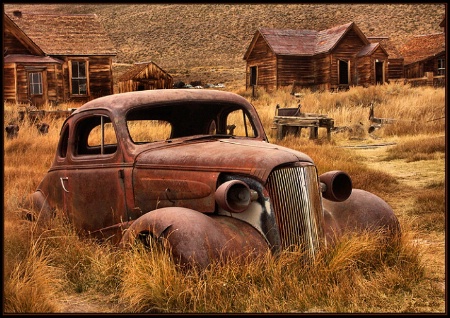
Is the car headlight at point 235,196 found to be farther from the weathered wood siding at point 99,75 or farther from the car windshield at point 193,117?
the weathered wood siding at point 99,75

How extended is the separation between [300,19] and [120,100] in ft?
223

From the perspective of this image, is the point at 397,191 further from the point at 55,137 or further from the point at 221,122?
the point at 55,137

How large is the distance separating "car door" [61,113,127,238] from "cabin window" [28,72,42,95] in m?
23.4

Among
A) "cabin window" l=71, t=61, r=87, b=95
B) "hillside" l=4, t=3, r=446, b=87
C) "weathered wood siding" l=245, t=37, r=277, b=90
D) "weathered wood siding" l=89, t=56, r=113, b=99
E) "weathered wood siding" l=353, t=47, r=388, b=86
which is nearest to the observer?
"weathered wood siding" l=89, t=56, r=113, b=99

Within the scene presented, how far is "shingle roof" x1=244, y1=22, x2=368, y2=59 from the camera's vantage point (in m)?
36.3

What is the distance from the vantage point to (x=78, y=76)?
29.8 meters

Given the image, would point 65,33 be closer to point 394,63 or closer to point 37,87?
point 37,87

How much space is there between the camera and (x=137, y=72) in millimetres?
31875

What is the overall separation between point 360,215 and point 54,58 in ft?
83.4

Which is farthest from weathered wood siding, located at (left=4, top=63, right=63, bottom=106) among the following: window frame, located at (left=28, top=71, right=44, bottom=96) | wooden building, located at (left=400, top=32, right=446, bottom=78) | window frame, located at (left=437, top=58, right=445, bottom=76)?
window frame, located at (left=437, top=58, right=445, bottom=76)

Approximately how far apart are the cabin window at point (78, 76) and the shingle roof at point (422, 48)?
90.4 ft

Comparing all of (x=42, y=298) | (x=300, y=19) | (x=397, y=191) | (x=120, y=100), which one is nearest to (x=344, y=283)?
(x=42, y=298)

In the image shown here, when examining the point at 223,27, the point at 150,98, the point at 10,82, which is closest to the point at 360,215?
the point at 150,98

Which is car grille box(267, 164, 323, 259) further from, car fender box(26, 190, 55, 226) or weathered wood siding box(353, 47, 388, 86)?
weathered wood siding box(353, 47, 388, 86)
